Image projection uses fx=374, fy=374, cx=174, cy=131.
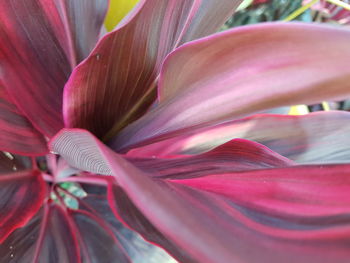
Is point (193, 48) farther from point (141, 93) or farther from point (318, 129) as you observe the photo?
point (318, 129)

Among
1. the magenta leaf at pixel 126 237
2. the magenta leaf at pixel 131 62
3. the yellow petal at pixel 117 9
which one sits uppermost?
the yellow petal at pixel 117 9

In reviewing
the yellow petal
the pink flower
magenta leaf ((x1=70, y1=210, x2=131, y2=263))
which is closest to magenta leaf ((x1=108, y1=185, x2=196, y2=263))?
the pink flower

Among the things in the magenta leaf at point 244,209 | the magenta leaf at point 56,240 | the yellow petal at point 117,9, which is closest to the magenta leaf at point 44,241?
the magenta leaf at point 56,240

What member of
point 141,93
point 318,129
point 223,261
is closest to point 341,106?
point 318,129

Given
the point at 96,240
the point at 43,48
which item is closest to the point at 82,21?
the point at 43,48

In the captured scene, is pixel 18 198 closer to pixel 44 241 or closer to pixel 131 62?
pixel 44 241

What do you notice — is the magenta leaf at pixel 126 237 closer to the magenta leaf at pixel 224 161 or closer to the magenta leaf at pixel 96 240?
the magenta leaf at pixel 96 240

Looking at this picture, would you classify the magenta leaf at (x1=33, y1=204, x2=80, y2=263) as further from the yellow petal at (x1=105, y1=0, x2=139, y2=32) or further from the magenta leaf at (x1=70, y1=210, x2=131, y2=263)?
the yellow petal at (x1=105, y1=0, x2=139, y2=32)
